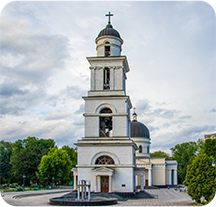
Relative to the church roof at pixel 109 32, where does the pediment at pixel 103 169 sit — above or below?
below

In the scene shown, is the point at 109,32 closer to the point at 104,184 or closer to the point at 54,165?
the point at 104,184

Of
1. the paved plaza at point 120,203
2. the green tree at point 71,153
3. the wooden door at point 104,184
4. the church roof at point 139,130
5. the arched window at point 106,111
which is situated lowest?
the paved plaza at point 120,203

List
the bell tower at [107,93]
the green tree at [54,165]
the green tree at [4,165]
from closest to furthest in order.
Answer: the bell tower at [107,93], the green tree at [54,165], the green tree at [4,165]

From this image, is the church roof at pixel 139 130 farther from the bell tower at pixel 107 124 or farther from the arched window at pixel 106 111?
the arched window at pixel 106 111

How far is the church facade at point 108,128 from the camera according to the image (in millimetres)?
30362

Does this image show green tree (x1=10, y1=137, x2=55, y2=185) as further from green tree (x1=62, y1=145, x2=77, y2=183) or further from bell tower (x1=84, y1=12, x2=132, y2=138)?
bell tower (x1=84, y1=12, x2=132, y2=138)

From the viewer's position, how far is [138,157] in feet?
200

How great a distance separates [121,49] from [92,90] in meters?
6.13

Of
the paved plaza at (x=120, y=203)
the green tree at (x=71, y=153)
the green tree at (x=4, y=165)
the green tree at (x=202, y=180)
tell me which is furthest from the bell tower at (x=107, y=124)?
the green tree at (x=71, y=153)

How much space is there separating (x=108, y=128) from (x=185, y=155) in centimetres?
4520

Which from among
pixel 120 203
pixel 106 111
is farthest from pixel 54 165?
pixel 120 203

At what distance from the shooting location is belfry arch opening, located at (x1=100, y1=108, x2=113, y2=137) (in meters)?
32.1

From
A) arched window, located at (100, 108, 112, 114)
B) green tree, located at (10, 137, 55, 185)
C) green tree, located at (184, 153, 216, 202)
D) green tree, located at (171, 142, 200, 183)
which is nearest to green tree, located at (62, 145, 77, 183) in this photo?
green tree, located at (10, 137, 55, 185)

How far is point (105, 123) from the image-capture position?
110 ft
